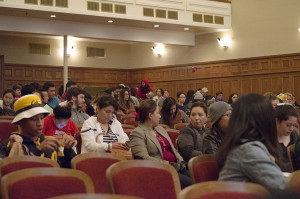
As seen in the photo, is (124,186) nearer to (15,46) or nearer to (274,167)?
(274,167)

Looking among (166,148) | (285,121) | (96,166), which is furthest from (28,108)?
(285,121)

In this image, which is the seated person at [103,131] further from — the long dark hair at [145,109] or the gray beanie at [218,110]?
the gray beanie at [218,110]

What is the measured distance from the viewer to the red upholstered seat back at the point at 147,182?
304 centimetres

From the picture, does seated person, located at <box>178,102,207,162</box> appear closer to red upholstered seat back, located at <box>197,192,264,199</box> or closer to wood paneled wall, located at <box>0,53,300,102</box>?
red upholstered seat back, located at <box>197,192,264,199</box>

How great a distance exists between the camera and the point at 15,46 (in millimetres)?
19406

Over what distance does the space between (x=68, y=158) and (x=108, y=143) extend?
145cm

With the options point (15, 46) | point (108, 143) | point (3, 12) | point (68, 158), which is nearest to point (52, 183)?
point (68, 158)

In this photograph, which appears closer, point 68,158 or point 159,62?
point 68,158

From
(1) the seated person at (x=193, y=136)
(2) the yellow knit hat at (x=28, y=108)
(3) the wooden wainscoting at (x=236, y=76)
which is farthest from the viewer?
(3) the wooden wainscoting at (x=236, y=76)

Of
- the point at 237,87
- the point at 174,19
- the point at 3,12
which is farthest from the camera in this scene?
the point at 237,87

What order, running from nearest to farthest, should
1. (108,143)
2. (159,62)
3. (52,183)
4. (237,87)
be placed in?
(52,183), (108,143), (237,87), (159,62)

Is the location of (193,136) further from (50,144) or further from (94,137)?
(50,144)

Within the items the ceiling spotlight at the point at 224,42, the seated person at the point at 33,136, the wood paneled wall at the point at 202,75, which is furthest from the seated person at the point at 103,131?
the ceiling spotlight at the point at 224,42

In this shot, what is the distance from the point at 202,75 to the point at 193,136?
13928 mm
